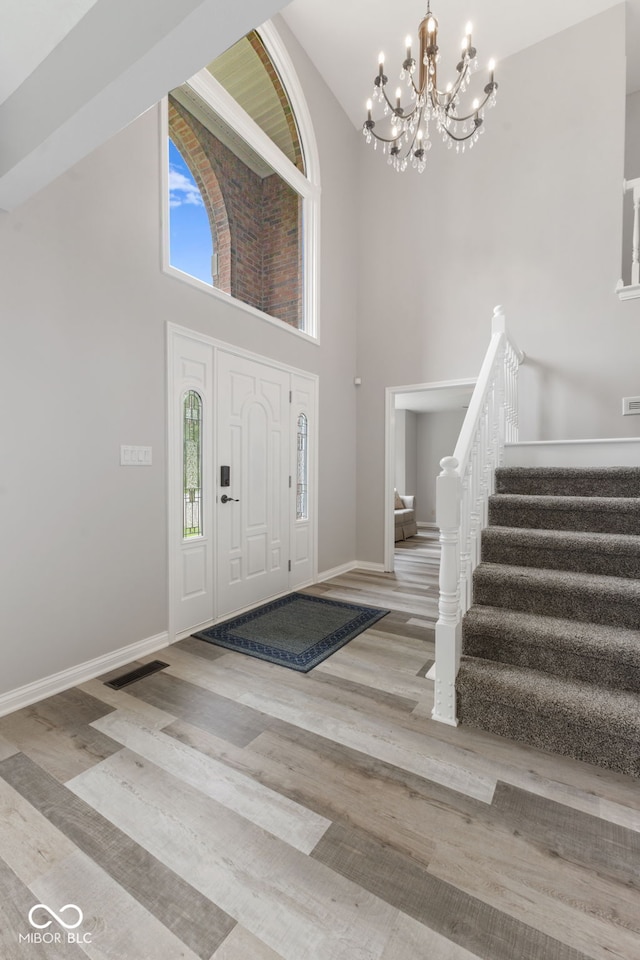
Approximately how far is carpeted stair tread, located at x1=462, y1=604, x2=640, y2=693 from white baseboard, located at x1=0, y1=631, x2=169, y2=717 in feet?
6.53

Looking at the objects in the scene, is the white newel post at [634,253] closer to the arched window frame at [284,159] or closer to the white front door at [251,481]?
the arched window frame at [284,159]

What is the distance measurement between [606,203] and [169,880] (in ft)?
17.8

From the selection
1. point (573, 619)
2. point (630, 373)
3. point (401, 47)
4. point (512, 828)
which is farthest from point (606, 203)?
point (512, 828)

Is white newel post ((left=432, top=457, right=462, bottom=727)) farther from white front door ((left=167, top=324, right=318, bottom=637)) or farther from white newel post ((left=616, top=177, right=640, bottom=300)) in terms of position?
white newel post ((left=616, top=177, right=640, bottom=300))

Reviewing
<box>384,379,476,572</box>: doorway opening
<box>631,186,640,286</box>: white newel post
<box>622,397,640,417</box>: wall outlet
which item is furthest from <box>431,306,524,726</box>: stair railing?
<box>384,379,476,572</box>: doorway opening

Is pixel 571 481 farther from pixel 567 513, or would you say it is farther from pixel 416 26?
pixel 416 26

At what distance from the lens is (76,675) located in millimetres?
2447

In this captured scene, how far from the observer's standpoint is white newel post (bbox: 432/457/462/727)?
204 cm

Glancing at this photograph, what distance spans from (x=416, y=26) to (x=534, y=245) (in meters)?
2.41

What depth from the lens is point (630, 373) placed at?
3842 mm

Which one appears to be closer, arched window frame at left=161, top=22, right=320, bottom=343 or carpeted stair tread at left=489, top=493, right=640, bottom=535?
carpeted stair tread at left=489, top=493, right=640, bottom=535

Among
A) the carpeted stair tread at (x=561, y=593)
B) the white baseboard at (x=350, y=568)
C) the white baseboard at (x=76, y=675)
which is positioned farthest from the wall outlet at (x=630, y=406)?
the white baseboard at (x=76, y=675)

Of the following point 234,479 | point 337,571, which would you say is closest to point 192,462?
point 234,479

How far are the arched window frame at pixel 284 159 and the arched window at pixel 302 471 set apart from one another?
922 mm
